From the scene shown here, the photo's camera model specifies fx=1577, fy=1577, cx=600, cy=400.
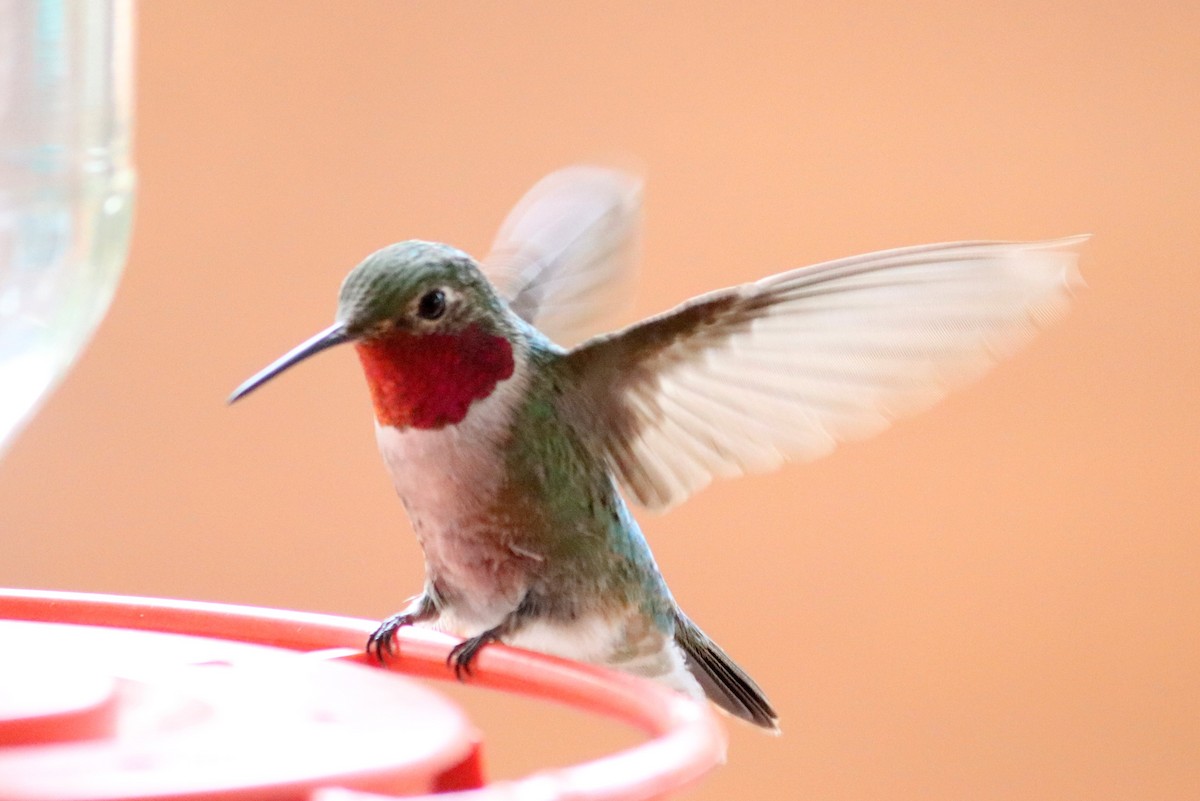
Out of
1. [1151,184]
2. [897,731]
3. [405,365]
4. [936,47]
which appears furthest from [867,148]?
[405,365]

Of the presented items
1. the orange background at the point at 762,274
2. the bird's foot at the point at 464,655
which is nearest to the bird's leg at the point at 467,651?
the bird's foot at the point at 464,655

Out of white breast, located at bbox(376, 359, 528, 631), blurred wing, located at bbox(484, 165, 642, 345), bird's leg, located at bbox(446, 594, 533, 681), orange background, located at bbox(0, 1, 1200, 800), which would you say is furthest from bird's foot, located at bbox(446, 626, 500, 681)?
orange background, located at bbox(0, 1, 1200, 800)

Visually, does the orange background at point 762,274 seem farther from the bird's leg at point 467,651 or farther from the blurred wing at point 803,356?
the bird's leg at point 467,651

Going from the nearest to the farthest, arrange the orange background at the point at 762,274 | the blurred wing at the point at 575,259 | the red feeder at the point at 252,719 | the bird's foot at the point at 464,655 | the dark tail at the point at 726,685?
the red feeder at the point at 252,719 → the bird's foot at the point at 464,655 → the dark tail at the point at 726,685 → the blurred wing at the point at 575,259 → the orange background at the point at 762,274

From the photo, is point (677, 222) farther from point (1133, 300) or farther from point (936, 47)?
point (1133, 300)

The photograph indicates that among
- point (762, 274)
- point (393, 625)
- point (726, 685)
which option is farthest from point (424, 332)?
point (762, 274)

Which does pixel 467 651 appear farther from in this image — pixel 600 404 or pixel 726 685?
pixel 726 685
